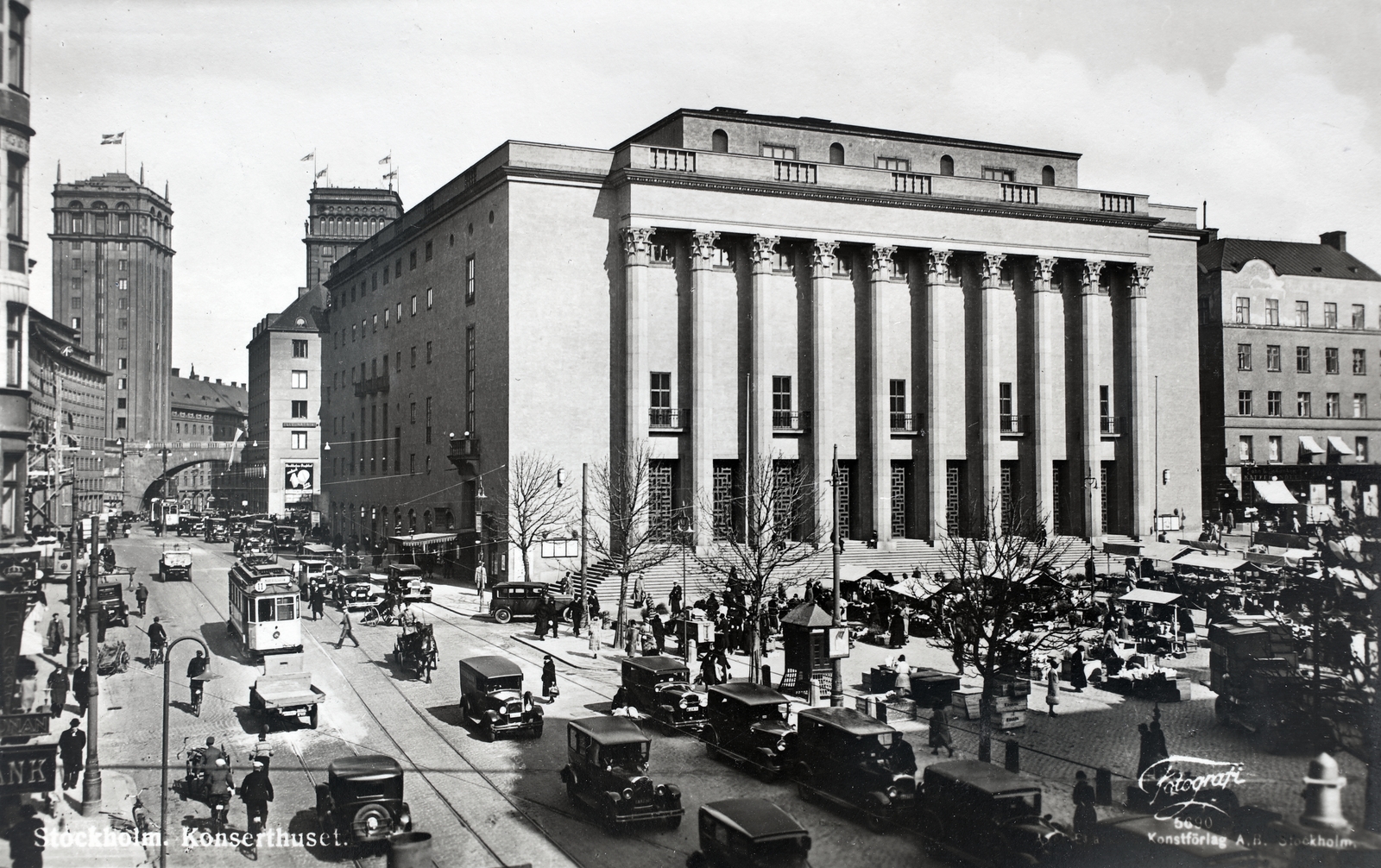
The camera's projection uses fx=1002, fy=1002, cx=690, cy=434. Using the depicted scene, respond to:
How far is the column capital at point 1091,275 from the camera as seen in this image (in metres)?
60.5

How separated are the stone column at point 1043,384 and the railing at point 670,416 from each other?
21386mm

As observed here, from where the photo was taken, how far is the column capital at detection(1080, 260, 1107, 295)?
60519 millimetres

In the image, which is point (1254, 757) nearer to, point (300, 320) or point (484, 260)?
point (484, 260)

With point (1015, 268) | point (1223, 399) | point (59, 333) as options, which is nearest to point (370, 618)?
point (59, 333)

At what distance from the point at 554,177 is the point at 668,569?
70.2 feet

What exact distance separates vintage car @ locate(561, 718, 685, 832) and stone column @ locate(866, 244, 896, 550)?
37.3 meters

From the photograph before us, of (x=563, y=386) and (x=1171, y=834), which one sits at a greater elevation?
(x=563, y=386)

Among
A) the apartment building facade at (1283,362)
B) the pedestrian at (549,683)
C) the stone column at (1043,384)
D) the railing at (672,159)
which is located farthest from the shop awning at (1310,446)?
the pedestrian at (549,683)

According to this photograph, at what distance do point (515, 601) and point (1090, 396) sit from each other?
37.2 metres

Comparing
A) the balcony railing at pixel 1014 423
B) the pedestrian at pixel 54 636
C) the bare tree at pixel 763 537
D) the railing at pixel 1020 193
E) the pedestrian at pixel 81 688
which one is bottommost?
the pedestrian at pixel 81 688

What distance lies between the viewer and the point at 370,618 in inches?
1633

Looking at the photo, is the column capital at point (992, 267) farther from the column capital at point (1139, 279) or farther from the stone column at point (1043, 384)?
the column capital at point (1139, 279)

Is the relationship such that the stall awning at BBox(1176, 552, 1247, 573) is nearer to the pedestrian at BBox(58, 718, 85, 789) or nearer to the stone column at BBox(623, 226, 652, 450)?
the stone column at BBox(623, 226, 652, 450)

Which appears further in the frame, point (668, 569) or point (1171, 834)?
point (668, 569)
